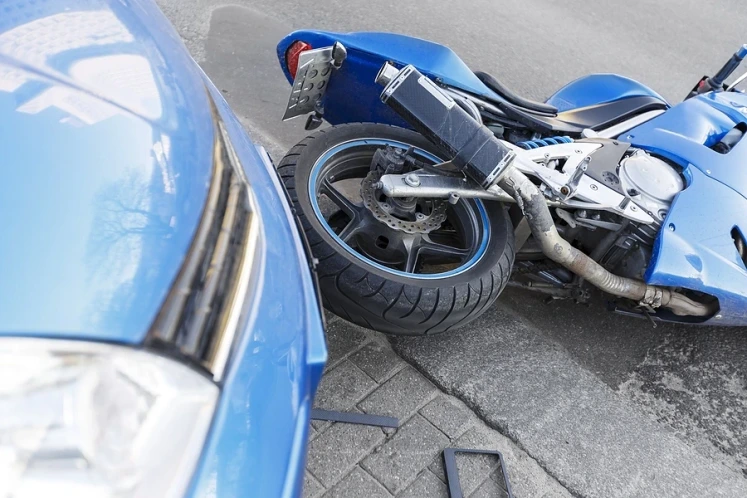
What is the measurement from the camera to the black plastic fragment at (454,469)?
1.97 m

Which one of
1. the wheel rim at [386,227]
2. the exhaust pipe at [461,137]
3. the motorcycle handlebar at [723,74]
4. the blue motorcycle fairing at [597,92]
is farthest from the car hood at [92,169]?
the motorcycle handlebar at [723,74]

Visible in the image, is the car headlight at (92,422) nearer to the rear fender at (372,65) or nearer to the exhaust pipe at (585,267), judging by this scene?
the exhaust pipe at (585,267)

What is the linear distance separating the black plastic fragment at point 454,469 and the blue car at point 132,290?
90 centimetres

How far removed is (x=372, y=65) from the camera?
238 centimetres

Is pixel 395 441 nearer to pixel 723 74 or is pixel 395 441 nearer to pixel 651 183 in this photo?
pixel 651 183

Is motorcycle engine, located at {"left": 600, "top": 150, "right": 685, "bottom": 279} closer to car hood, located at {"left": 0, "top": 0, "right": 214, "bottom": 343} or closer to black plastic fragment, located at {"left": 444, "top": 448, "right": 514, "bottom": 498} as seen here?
black plastic fragment, located at {"left": 444, "top": 448, "right": 514, "bottom": 498}

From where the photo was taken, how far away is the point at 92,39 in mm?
1312

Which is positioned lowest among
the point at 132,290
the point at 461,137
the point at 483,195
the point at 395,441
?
the point at 395,441

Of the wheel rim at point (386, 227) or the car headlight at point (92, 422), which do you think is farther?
the wheel rim at point (386, 227)

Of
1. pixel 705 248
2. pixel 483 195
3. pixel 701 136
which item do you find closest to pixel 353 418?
pixel 483 195

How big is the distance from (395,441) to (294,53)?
155cm

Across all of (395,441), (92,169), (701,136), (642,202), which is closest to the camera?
(92,169)

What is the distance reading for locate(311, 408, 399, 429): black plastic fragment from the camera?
2088mm

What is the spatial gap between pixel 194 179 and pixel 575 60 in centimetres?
427
